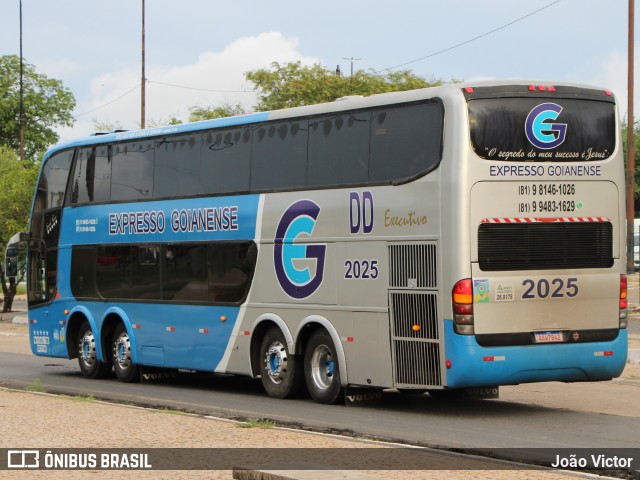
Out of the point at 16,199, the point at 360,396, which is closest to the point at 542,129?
the point at 360,396

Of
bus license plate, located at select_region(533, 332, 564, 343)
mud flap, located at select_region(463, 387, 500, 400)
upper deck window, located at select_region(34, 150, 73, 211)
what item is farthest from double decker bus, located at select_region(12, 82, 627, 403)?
upper deck window, located at select_region(34, 150, 73, 211)

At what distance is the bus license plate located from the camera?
1484 cm

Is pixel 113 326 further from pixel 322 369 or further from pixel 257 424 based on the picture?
pixel 257 424

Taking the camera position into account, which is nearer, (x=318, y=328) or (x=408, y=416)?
(x=408, y=416)

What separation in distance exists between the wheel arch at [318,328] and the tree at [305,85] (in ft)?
139

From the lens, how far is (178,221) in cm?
1972

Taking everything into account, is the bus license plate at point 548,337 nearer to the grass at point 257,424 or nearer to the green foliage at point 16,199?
the grass at point 257,424

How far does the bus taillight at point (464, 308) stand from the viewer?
14430 millimetres

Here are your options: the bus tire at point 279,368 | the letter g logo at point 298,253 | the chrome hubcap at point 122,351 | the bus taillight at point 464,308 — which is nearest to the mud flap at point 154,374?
the chrome hubcap at point 122,351

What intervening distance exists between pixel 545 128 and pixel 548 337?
8.05 feet

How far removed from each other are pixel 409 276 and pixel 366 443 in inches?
144

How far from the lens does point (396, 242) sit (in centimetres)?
1548

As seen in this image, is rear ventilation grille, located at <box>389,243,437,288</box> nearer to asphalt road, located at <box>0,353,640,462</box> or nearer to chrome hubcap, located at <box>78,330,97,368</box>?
asphalt road, located at <box>0,353,640,462</box>

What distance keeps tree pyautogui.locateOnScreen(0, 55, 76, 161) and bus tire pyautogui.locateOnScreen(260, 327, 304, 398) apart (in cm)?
7442
